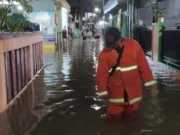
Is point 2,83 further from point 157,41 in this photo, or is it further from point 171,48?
point 157,41

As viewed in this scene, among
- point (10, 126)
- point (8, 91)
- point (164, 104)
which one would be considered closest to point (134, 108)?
point (164, 104)

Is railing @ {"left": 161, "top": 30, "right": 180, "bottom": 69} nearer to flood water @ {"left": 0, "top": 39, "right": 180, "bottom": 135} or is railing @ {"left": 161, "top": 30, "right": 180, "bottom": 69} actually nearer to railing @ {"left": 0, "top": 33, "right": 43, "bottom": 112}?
flood water @ {"left": 0, "top": 39, "right": 180, "bottom": 135}

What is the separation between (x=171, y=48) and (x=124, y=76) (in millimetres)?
7087

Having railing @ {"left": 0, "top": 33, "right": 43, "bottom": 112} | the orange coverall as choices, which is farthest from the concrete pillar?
the orange coverall

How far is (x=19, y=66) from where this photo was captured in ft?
23.1

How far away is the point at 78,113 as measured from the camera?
17.9ft

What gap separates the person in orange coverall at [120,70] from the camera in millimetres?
4723

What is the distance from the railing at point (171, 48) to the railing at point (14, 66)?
497 centimetres

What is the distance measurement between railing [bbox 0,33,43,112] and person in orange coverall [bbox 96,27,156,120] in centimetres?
189

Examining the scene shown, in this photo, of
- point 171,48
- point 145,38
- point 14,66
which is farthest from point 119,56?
point 145,38

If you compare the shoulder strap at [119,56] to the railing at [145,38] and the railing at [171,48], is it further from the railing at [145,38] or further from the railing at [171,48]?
the railing at [145,38]

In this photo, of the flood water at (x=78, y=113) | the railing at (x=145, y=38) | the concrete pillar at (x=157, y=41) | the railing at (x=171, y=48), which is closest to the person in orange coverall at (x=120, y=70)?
the flood water at (x=78, y=113)

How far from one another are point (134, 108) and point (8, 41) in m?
2.73

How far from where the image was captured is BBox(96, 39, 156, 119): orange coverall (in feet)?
15.5
